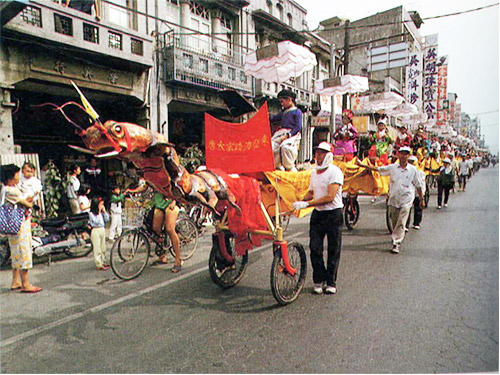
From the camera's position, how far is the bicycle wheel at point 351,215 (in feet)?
27.7

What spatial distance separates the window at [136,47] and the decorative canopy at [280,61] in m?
5.09

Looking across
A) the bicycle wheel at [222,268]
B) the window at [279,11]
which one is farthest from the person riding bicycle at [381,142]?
the window at [279,11]

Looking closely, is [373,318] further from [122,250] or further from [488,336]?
[122,250]

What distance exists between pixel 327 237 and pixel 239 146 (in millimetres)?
1711

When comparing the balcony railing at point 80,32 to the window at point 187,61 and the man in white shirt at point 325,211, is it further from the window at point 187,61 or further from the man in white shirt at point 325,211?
the man in white shirt at point 325,211

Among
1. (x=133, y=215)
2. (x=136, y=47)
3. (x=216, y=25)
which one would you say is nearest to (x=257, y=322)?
(x=133, y=215)

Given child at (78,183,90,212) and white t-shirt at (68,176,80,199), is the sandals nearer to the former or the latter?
child at (78,183,90,212)

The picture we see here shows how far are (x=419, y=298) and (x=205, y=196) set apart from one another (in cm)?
305

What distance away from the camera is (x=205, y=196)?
3264 millimetres

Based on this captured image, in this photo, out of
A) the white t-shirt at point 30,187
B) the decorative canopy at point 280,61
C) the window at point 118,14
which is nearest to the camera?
the white t-shirt at point 30,187

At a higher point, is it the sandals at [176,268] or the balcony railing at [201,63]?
the balcony railing at [201,63]

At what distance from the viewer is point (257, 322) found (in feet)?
12.2

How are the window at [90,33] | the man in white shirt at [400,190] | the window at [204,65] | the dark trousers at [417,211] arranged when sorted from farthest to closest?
the window at [204,65]
the window at [90,33]
the dark trousers at [417,211]
the man in white shirt at [400,190]

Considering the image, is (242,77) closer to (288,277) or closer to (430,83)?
(288,277)
